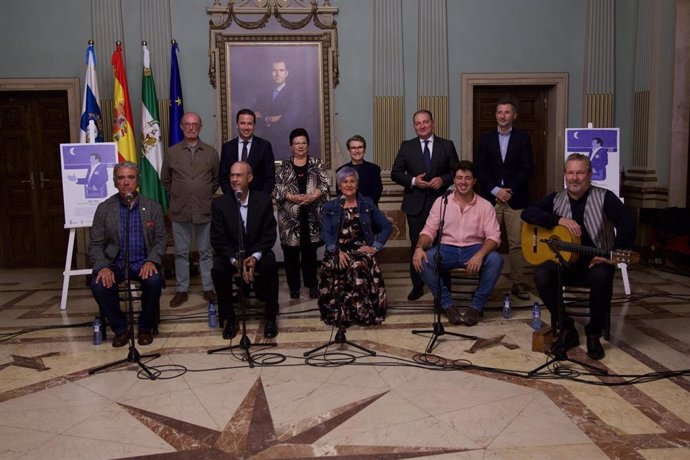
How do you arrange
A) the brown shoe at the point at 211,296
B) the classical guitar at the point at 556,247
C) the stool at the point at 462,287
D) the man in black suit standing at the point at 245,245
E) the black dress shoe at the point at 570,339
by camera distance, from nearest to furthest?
the classical guitar at the point at 556,247, the black dress shoe at the point at 570,339, the man in black suit standing at the point at 245,245, the stool at the point at 462,287, the brown shoe at the point at 211,296

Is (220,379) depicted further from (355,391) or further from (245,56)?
(245,56)

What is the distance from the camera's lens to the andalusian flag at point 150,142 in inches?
276

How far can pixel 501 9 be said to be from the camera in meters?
7.71

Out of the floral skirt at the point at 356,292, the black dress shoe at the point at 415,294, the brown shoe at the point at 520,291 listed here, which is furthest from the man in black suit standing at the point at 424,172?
the brown shoe at the point at 520,291

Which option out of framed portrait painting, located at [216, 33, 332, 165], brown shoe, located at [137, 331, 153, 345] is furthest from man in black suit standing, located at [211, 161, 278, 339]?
framed portrait painting, located at [216, 33, 332, 165]

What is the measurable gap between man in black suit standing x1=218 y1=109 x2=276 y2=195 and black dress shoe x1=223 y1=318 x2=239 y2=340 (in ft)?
4.22

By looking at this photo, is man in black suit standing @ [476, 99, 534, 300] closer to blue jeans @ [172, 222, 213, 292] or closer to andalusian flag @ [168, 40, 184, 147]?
blue jeans @ [172, 222, 213, 292]

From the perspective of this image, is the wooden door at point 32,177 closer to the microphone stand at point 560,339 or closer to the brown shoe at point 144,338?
the brown shoe at point 144,338

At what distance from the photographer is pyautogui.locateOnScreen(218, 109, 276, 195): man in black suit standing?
564 centimetres

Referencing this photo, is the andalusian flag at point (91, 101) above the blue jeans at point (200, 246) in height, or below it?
above

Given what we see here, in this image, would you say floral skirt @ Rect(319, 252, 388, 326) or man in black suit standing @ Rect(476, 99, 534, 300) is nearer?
floral skirt @ Rect(319, 252, 388, 326)

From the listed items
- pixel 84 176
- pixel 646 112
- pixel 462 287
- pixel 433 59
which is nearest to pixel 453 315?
pixel 462 287

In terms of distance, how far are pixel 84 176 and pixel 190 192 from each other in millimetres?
996

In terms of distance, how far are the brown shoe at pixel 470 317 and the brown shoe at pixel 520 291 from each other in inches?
37.1
